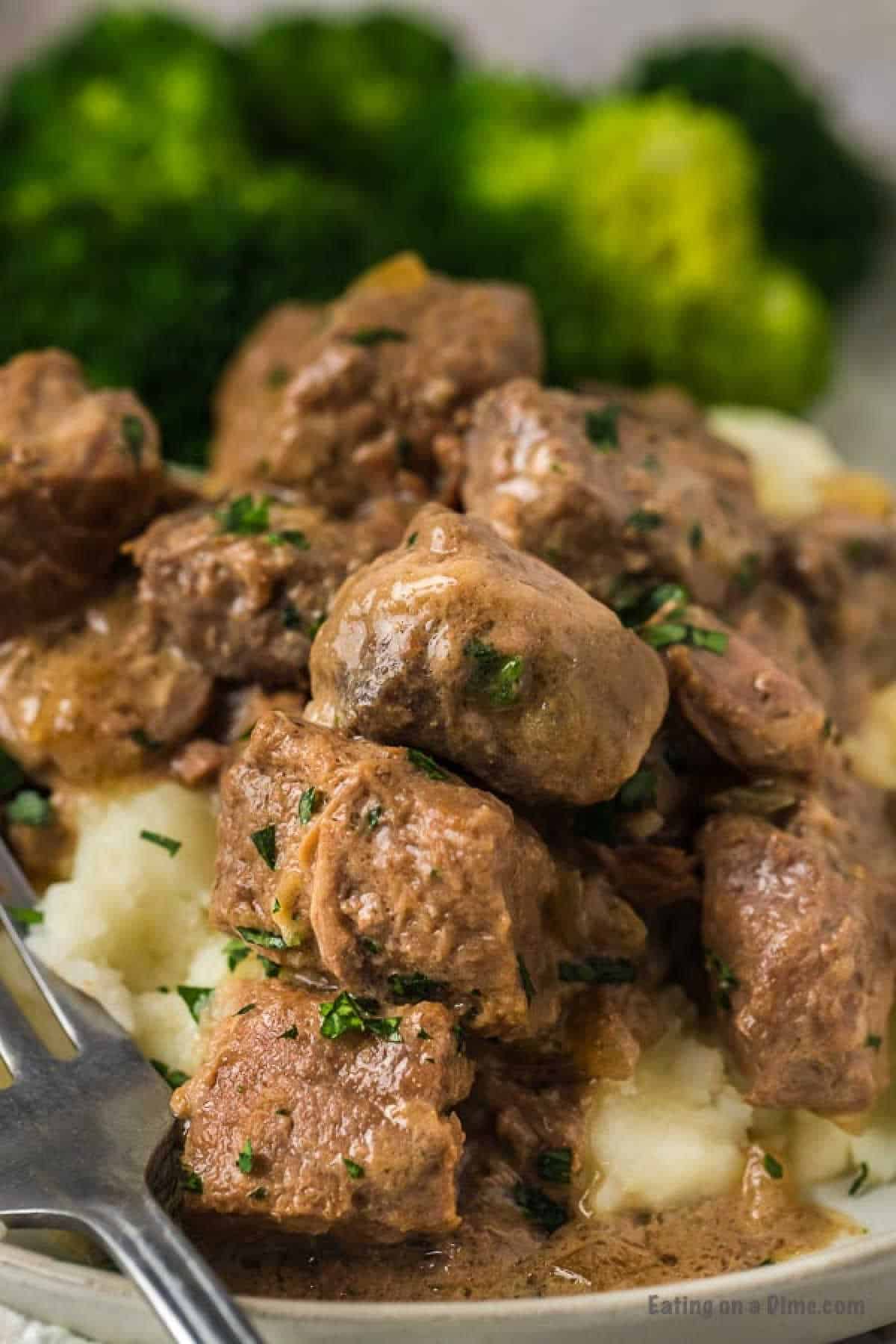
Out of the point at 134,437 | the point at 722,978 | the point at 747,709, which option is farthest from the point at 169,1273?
the point at 134,437

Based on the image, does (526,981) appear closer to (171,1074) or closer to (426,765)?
(426,765)

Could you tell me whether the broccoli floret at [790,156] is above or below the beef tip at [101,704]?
above

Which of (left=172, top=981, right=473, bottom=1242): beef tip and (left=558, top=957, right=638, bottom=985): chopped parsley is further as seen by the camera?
(left=558, top=957, right=638, bottom=985): chopped parsley

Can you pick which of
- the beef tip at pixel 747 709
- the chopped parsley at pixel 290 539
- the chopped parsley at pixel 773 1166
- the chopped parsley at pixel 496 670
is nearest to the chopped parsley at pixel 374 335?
the chopped parsley at pixel 290 539

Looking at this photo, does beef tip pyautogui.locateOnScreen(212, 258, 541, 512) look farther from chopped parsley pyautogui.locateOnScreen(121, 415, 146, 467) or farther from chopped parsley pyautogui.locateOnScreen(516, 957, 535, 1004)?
chopped parsley pyautogui.locateOnScreen(516, 957, 535, 1004)

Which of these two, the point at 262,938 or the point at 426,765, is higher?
the point at 426,765

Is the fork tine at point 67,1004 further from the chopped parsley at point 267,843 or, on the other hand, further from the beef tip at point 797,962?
the beef tip at point 797,962

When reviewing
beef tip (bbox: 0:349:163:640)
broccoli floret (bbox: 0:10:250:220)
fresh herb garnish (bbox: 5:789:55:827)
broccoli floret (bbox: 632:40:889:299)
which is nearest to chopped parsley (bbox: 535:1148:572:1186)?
fresh herb garnish (bbox: 5:789:55:827)
